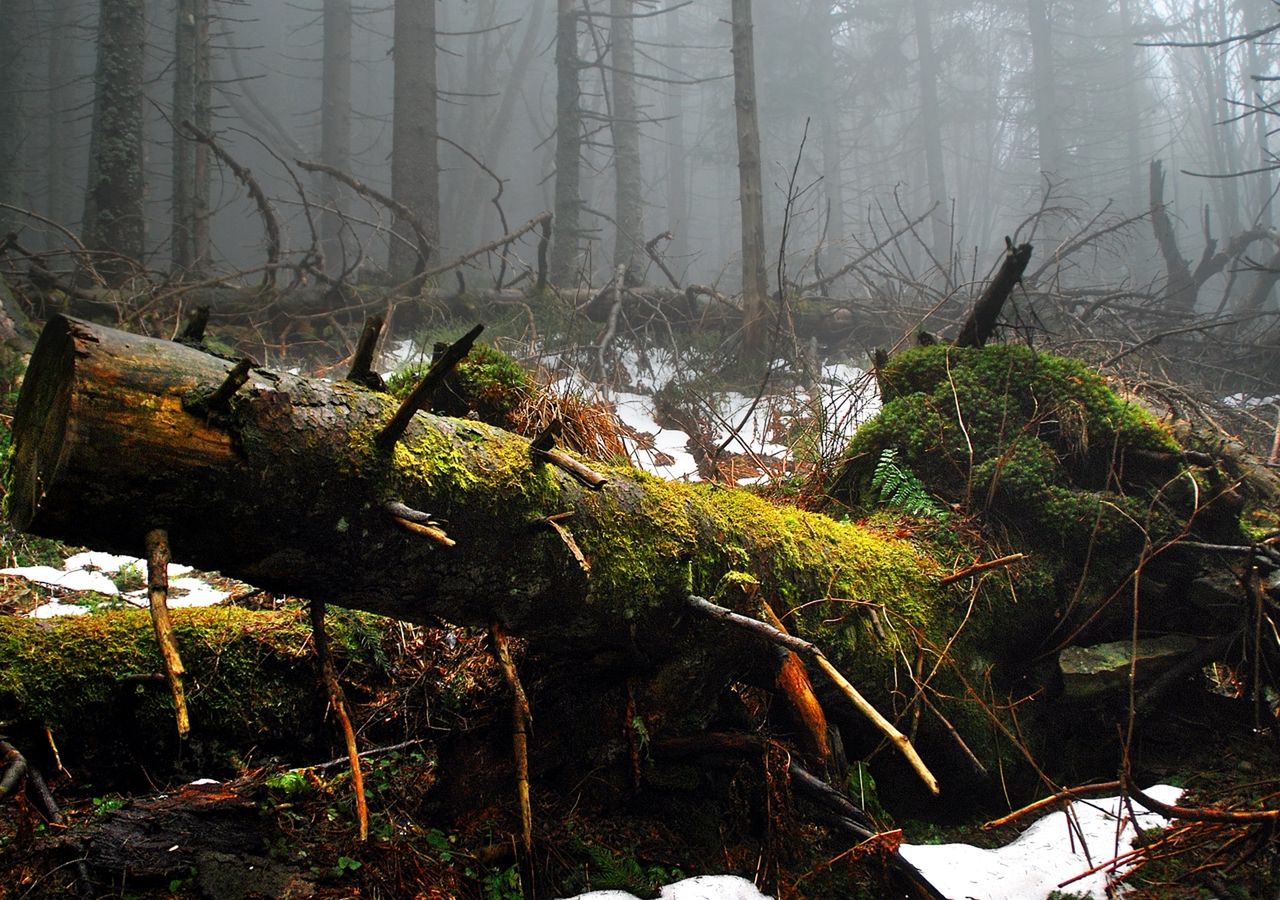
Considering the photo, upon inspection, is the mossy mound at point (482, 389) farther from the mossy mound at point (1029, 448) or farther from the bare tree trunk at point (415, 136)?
the bare tree trunk at point (415, 136)

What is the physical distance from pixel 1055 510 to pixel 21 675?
12.2ft

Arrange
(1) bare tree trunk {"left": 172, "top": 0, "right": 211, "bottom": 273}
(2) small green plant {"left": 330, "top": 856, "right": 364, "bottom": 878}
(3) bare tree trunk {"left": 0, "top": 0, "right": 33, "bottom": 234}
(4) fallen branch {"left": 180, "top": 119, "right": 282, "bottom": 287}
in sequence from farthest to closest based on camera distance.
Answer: (3) bare tree trunk {"left": 0, "top": 0, "right": 33, "bottom": 234} → (1) bare tree trunk {"left": 172, "top": 0, "right": 211, "bottom": 273} → (4) fallen branch {"left": 180, "top": 119, "right": 282, "bottom": 287} → (2) small green plant {"left": 330, "top": 856, "right": 364, "bottom": 878}

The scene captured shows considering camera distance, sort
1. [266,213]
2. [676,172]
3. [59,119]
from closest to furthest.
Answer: [266,213] < [59,119] < [676,172]

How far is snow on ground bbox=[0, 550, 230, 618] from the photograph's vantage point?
3.24 m

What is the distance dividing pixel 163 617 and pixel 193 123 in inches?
494

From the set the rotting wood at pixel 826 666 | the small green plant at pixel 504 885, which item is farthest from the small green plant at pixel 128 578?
the rotting wood at pixel 826 666

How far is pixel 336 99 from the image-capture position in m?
19.0

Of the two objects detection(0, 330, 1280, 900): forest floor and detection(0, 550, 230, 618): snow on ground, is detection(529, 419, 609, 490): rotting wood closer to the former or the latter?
detection(0, 330, 1280, 900): forest floor

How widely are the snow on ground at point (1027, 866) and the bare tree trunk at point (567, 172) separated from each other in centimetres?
986

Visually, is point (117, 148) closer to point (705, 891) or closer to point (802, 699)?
point (802, 699)

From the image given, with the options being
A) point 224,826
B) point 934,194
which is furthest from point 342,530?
point 934,194

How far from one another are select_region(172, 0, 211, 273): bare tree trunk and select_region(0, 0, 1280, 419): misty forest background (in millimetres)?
66

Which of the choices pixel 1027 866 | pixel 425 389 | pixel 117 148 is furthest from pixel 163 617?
pixel 117 148

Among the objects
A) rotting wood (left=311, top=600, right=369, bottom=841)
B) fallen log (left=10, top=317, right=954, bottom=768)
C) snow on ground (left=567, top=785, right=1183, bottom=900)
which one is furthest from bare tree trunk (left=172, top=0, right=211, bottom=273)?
snow on ground (left=567, top=785, right=1183, bottom=900)
